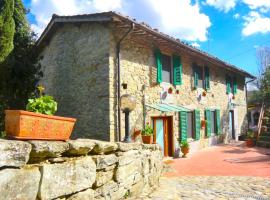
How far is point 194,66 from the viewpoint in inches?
554

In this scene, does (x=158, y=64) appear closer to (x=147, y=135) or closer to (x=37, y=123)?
(x=147, y=135)

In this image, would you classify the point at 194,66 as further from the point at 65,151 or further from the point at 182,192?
the point at 65,151

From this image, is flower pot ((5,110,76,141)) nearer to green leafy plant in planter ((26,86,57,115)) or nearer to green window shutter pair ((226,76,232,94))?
green leafy plant in planter ((26,86,57,115))

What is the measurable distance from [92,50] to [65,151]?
718cm

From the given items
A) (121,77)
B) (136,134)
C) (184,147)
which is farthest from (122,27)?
(184,147)

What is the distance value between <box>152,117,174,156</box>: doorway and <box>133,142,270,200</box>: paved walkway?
675 millimetres

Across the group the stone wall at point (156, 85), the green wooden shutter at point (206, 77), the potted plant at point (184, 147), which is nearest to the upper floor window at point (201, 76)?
the green wooden shutter at point (206, 77)

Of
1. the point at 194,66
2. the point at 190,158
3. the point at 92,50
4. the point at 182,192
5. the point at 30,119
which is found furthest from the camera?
the point at 194,66

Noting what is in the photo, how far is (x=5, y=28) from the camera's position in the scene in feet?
32.2

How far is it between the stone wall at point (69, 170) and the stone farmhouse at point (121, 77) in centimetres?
426

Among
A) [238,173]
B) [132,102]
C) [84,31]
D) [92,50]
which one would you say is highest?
[84,31]

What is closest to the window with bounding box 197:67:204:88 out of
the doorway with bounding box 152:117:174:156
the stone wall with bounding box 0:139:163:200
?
the doorway with bounding box 152:117:174:156

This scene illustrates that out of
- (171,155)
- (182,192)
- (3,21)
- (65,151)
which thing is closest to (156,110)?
(171,155)

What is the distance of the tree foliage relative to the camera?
1058 cm
